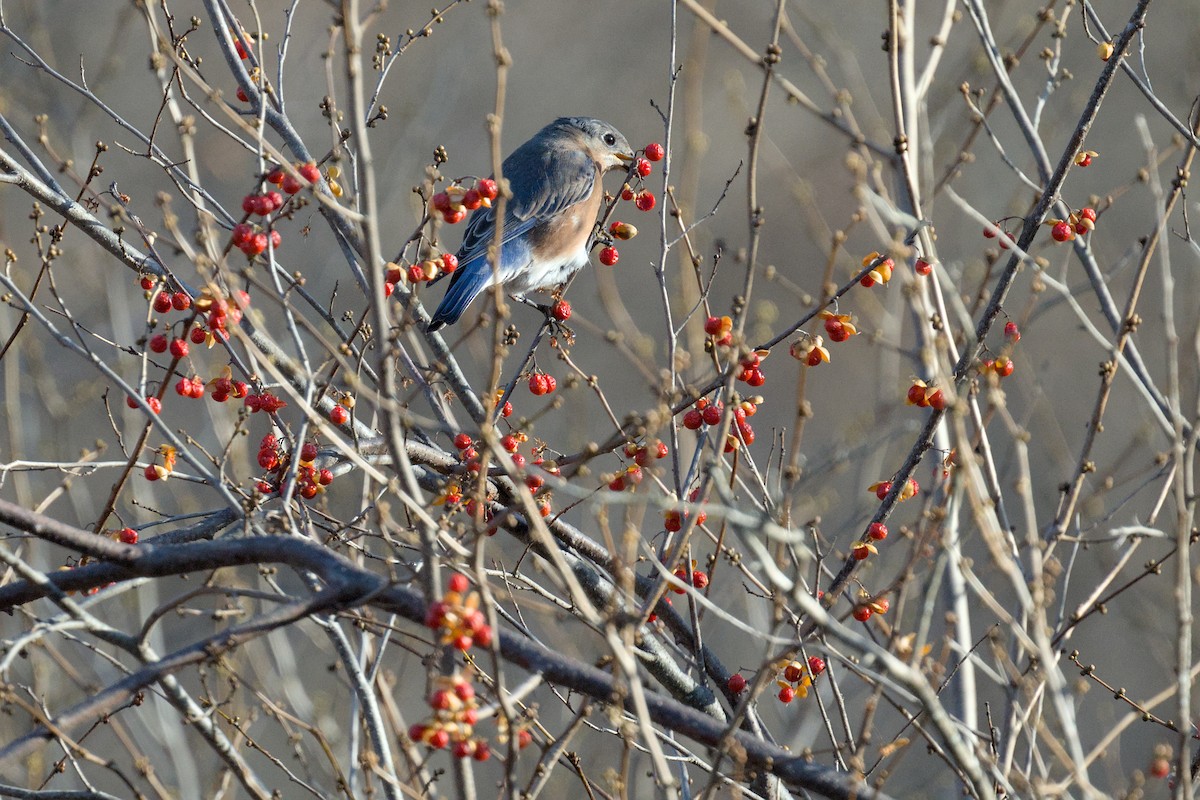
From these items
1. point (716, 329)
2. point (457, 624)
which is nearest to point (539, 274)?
point (716, 329)

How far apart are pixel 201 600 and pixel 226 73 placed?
5.36 metres

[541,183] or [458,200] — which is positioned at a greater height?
[541,183]

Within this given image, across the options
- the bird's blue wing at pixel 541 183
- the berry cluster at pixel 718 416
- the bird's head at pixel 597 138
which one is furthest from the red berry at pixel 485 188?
the bird's head at pixel 597 138

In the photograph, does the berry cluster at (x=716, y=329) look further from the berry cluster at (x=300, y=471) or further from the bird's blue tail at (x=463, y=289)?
the bird's blue tail at (x=463, y=289)

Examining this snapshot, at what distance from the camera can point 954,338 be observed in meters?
3.19

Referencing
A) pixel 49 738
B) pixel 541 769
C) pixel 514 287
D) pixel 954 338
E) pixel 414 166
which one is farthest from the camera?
pixel 414 166

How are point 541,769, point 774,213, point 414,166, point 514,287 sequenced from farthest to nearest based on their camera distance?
point 774,213 → point 414,166 → point 514,287 → point 541,769

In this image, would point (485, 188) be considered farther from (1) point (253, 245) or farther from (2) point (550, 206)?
(2) point (550, 206)

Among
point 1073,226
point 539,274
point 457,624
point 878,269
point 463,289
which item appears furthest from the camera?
point 539,274

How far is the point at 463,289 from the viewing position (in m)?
5.08

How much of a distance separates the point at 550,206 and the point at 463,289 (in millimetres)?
1360

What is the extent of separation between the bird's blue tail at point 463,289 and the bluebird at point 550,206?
318 millimetres

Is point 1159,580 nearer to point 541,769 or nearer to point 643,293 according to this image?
point 643,293

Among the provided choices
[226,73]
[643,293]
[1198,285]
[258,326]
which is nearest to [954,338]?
[258,326]
